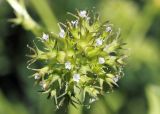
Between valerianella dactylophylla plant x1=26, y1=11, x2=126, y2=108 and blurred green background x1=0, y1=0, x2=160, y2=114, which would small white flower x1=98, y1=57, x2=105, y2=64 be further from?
blurred green background x1=0, y1=0, x2=160, y2=114

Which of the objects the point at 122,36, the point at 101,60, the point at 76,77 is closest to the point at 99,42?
the point at 101,60

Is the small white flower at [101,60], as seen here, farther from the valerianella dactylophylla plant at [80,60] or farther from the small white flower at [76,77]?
the small white flower at [76,77]

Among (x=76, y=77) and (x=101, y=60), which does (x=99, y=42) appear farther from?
(x=76, y=77)

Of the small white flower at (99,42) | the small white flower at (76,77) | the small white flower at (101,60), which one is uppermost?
the small white flower at (99,42)

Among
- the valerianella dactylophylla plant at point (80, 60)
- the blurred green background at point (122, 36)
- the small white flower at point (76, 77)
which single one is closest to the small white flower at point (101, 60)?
the valerianella dactylophylla plant at point (80, 60)

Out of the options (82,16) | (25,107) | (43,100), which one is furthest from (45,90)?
(25,107)

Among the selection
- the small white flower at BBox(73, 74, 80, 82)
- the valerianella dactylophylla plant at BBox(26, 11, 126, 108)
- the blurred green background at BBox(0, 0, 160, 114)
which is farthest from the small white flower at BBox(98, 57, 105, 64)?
Result: the blurred green background at BBox(0, 0, 160, 114)
